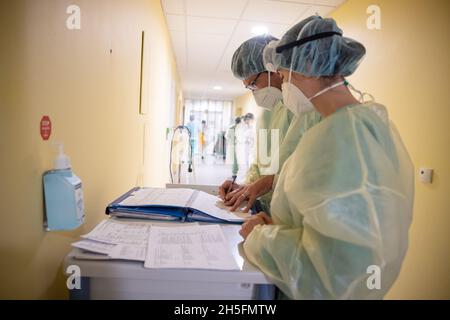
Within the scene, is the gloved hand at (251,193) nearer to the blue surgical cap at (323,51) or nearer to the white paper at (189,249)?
the white paper at (189,249)

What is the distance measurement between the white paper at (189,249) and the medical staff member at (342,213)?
0.07 m

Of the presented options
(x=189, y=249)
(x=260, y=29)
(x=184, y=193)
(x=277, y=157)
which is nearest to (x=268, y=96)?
(x=277, y=157)

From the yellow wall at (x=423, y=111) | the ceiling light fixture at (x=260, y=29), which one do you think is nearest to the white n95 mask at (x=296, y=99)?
the yellow wall at (x=423, y=111)

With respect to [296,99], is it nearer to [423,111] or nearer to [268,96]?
[268,96]

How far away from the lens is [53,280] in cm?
71

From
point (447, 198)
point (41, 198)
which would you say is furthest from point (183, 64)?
point (41, 198)

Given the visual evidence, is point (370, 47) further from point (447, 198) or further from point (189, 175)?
point (189, 175)

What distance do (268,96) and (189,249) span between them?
34.3 inches

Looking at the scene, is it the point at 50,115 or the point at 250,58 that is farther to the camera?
the point at 250,58

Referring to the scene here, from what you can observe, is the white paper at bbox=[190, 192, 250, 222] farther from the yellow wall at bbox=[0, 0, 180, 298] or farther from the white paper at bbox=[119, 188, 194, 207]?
the yellow wall at bbox=[0, 0, 180, 298]

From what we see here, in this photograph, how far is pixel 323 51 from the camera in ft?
2.41

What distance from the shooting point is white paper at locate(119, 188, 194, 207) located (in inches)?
35.1

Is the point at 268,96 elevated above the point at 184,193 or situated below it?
above

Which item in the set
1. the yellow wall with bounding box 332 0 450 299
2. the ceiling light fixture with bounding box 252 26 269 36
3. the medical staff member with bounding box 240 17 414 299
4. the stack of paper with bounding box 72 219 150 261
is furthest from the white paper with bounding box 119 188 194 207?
the ceiling light fixture with bounding box 252 26 269 36
